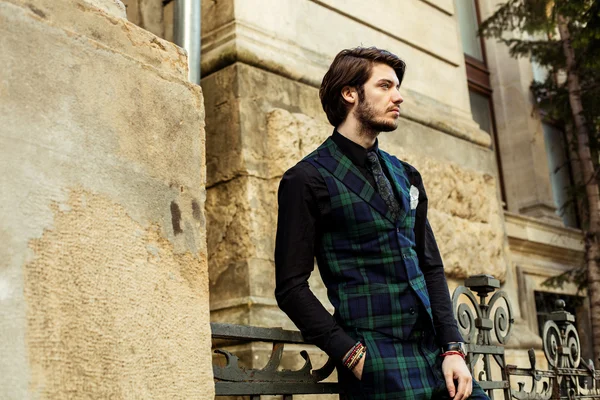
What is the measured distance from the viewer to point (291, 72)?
4.88 metres

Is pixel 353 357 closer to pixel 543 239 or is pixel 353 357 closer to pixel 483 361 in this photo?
pixel 483 361

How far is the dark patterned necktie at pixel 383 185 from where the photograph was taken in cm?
260

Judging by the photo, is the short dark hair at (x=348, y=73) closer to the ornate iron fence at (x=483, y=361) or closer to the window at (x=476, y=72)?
the ornate iron fence at (x=483, y=361)

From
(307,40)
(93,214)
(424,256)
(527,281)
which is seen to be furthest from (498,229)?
(93,214)

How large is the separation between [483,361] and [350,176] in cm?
143

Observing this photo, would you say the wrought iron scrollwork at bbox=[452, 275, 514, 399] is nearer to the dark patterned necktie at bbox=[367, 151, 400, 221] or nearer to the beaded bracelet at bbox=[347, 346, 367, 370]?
the dark patterned necktie at bbox=[367, 151, 400, 221]

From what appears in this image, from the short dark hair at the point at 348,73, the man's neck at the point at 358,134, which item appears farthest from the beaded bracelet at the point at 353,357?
the short dark hair at the point at 348,73

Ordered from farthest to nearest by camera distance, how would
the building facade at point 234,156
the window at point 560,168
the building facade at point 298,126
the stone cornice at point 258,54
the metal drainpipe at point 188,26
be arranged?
the window at point 560,168, the metal drainpipe at point 188,26, the stone cornice at point 258,54, the building facade at point 298,126, the building facade at point 234,156

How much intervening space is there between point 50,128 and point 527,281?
25.8ft

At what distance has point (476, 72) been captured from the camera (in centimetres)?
1009

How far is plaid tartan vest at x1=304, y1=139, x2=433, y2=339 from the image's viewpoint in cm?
245

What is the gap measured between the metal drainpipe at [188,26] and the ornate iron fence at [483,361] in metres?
2.12

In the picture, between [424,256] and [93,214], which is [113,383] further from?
[424,256]

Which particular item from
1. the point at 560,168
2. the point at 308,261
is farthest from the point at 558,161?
the point at 308,261
